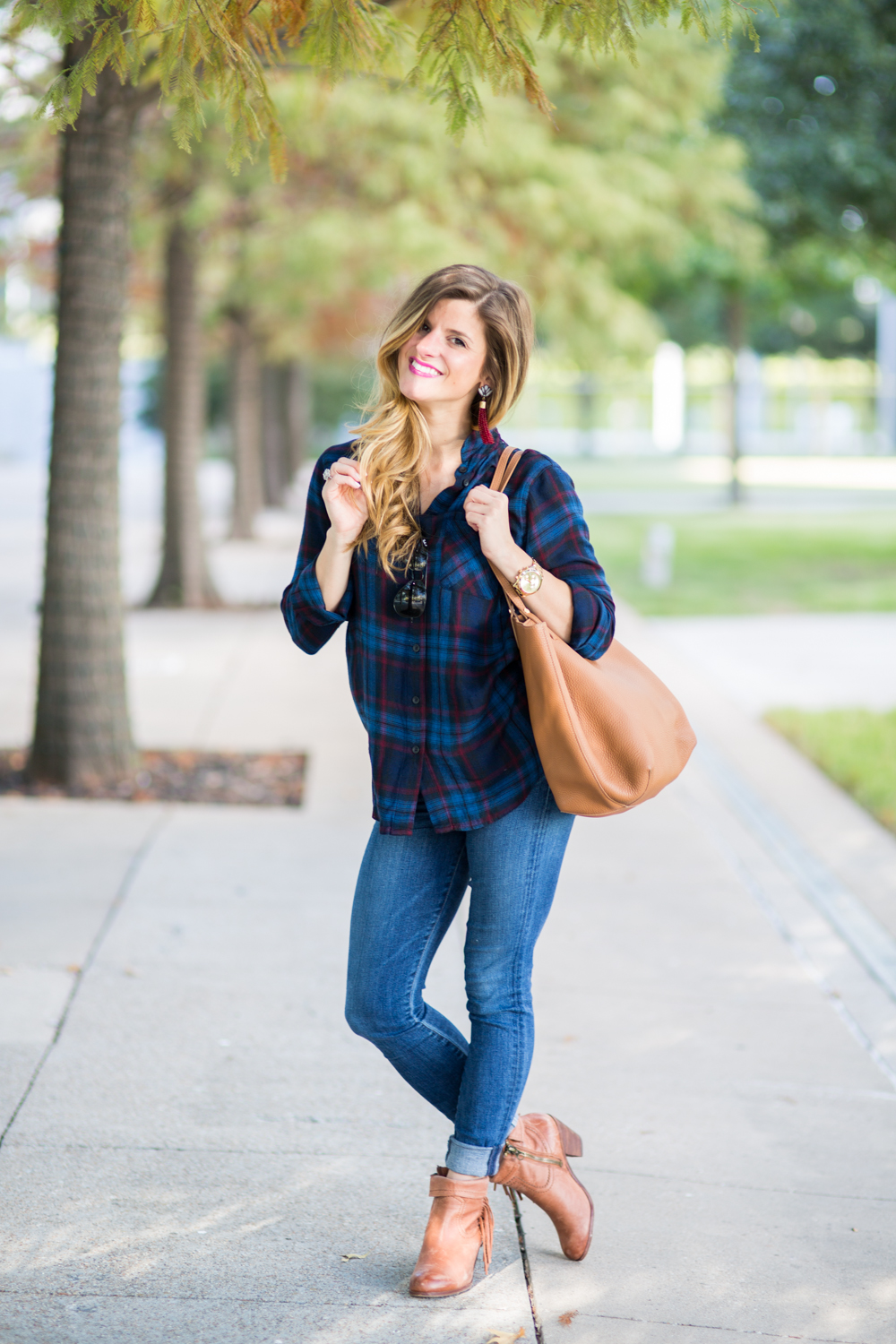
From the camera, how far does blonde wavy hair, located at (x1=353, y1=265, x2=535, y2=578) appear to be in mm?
2684

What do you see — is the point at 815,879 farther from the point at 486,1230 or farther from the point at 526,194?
the point at 526,194

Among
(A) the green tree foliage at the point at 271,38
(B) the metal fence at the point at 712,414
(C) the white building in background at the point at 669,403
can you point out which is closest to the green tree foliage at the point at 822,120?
(A) the green tree foliage at the point at 271,38

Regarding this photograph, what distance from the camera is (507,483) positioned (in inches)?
105

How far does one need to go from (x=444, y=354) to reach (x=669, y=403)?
199ft

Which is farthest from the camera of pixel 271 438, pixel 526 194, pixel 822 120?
pixel 271 438

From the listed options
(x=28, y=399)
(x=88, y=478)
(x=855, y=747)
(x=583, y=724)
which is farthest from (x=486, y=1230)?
(x=28, y=399)

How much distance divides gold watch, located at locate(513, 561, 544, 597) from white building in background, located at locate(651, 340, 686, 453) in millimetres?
56141

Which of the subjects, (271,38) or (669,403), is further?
(669,403)

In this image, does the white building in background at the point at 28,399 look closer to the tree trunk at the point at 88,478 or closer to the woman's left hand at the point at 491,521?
the tree trunk at the point at 88,478

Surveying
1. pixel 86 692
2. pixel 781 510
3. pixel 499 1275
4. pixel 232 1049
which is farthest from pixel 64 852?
pixel 781 510

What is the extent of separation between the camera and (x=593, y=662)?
8.73 feet

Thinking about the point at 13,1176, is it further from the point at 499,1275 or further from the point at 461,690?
the point at 461,690

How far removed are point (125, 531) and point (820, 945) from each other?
1970cm

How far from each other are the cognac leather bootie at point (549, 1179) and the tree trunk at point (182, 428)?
10.7 meters
